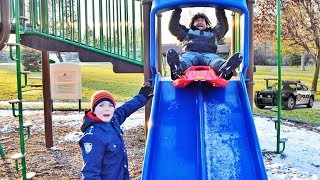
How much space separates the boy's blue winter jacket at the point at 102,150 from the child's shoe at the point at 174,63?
100 cm

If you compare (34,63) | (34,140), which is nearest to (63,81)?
(34,140)

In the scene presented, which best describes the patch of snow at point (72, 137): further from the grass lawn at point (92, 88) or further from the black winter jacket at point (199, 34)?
the grass lawn at point (92, 88)

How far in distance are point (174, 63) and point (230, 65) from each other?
0.57 meters

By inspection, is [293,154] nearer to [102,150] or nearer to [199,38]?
[199,38]

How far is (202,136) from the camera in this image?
350 centimetres

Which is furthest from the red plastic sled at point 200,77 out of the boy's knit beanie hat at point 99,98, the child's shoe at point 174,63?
the boy's knit beanie hat at point 99,98

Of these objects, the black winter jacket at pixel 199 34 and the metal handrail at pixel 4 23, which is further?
the black winter jacket at pixel 199 34

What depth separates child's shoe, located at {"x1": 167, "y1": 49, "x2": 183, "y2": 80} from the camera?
3804 millimetres

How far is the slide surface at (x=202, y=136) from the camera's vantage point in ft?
10.8

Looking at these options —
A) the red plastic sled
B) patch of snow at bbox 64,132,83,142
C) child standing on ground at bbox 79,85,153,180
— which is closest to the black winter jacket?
the red plastic sled

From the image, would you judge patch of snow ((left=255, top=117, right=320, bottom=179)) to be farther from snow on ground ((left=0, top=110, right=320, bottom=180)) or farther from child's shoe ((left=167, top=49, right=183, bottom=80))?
child's shoe ((left=167, top=49, right=183, bottom=80))

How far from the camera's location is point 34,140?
312 inches

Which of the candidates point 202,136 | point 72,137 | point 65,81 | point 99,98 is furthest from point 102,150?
point 65,81

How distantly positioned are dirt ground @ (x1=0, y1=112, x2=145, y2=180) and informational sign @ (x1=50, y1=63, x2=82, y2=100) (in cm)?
225
